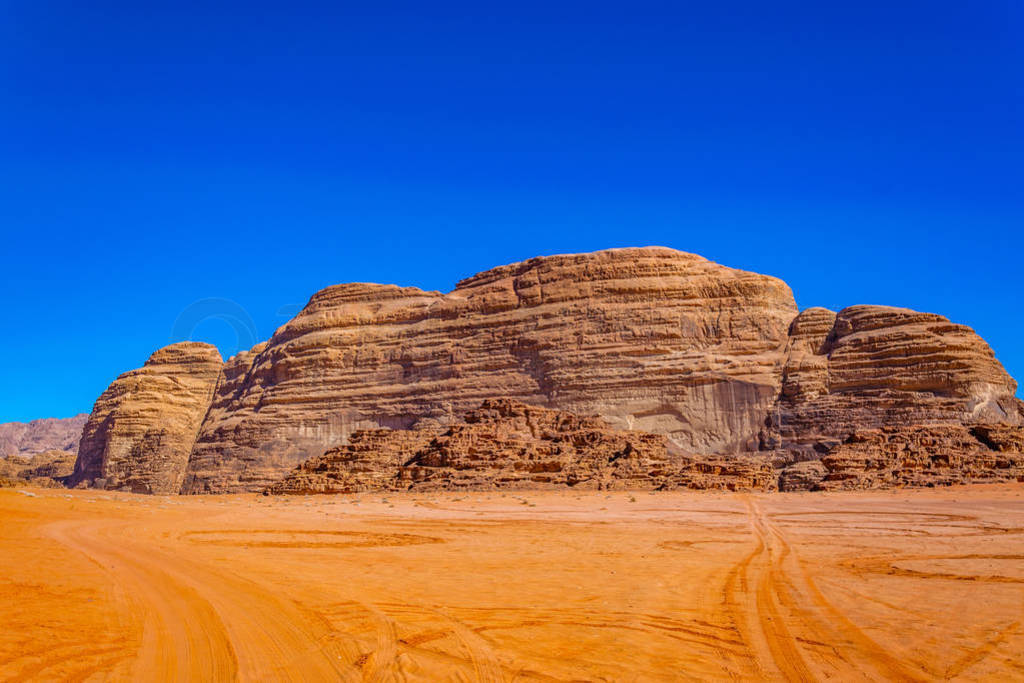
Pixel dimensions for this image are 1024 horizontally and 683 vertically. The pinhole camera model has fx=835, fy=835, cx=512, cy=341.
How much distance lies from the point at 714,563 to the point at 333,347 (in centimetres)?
8056

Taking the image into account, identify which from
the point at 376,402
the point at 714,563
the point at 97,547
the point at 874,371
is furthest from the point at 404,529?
the point at 376,402

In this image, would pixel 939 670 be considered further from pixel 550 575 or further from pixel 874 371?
pixel 874 371

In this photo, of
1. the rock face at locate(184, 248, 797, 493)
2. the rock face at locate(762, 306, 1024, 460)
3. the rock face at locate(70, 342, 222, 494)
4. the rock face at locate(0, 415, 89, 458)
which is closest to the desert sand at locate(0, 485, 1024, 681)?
the rock face at locate(762, 306, 1024, 460)

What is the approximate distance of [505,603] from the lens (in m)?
9.18

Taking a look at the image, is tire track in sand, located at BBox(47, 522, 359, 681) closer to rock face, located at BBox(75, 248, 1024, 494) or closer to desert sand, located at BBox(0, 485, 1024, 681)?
desert sand, located at BBox(0, 485, 1024, 681)

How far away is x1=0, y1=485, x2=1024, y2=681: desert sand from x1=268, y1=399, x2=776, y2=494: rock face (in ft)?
71.9

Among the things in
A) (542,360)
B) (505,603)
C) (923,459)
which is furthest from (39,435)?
(505,603)

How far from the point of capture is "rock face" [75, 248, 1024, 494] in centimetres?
6681

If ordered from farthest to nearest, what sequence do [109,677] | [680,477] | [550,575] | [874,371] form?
[874,371] → [680,477] → [550,575] → [109,677]

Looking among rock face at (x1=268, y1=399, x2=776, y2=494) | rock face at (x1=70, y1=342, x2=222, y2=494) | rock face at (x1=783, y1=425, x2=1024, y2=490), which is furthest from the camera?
rock face at (x1=70, y1=342, x2=222, y2=494)

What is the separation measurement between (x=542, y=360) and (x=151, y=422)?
48.3 m

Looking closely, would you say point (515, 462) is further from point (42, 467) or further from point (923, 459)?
point (42, 467)

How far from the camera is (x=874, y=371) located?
68.5m

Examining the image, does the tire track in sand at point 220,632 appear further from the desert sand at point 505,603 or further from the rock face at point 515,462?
the rock face at point 515,462
